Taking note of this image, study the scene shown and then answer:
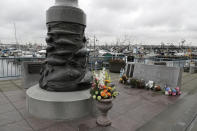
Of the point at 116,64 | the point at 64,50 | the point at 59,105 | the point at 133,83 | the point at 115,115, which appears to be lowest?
the point at 115,115

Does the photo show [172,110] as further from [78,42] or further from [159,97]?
[78,42]

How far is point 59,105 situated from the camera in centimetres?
323

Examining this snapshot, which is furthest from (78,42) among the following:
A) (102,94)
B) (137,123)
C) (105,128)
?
(137,123)

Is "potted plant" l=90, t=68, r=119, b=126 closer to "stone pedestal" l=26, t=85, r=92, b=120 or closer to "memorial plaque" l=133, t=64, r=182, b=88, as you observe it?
"stone pedestal" l=26, t=85, r=92, b=120

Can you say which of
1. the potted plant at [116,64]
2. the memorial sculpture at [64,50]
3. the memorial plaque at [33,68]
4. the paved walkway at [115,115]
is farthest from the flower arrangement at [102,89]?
the potted plant at [116,64]

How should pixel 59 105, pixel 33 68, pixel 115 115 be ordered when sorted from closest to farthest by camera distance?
pixel 59 105
pixel 115 115
pixel 33 68

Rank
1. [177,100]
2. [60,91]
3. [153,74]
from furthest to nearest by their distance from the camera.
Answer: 1. [153,74]
2. [177,100]
3. [60,91]

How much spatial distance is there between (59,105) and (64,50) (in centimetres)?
164

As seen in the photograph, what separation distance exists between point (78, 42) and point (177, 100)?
4.41 metres

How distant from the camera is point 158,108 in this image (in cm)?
432

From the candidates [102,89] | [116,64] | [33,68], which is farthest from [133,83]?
[33,68]

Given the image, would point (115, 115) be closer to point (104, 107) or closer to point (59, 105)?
point (104, 107)

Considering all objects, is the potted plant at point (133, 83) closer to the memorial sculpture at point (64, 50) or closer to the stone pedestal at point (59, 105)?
the memorial sculpture at point (64, 50)

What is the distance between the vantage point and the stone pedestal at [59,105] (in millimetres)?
3250
